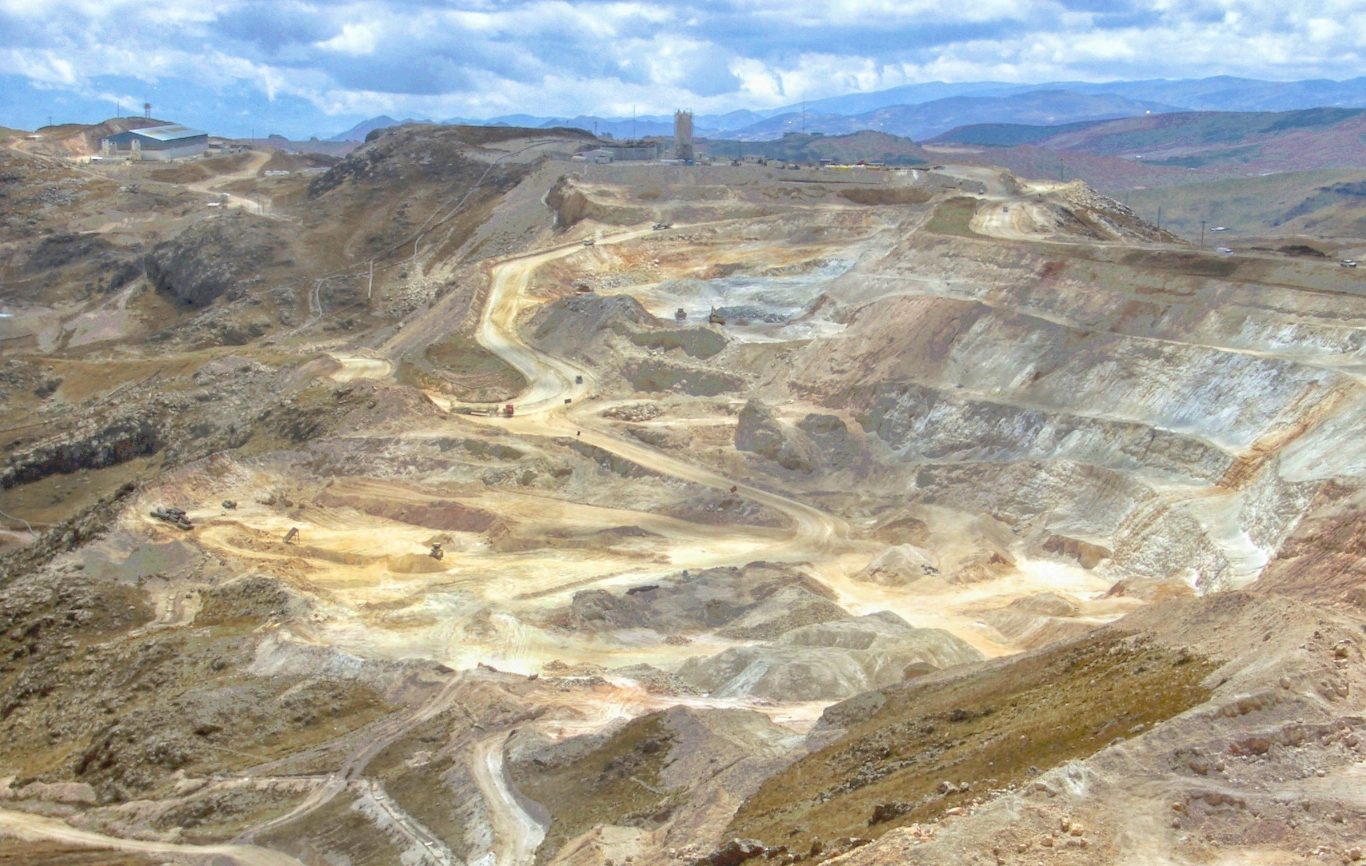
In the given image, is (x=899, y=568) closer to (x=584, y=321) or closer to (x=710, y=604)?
(x=710, y=604)

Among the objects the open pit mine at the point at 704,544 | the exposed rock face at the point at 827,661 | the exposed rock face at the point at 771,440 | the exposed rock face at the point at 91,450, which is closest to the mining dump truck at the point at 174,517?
the open pit mine at the point at 704,544

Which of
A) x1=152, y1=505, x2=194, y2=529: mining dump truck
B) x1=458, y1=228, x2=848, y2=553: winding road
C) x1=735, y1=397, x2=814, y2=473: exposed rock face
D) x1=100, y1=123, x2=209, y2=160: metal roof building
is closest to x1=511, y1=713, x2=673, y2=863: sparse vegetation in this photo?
x1=458, y1=228, x2=848, y2=553: winding road

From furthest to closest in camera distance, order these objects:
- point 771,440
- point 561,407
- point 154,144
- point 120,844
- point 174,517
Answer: point 154,144, point 561,407, point 771,440, point 174,517, point 120,844

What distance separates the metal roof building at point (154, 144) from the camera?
15200cm

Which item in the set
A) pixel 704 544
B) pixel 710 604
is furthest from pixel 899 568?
pixel 704 544

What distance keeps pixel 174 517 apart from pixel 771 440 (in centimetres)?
2613

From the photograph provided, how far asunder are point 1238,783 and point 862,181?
81.8 meters

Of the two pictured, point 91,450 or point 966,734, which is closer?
point 966,734

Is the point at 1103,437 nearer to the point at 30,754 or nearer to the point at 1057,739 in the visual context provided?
the point at 1057,739

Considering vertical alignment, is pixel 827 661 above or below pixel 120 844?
Result: above

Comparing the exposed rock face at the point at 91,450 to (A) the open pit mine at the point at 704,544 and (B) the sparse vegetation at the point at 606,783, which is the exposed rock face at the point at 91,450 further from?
(B) the sparse vegetation at the point at 606,783

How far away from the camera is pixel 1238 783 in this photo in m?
21.1

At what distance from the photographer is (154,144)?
6068 inches

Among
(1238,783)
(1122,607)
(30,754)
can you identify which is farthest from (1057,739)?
(30,754)
